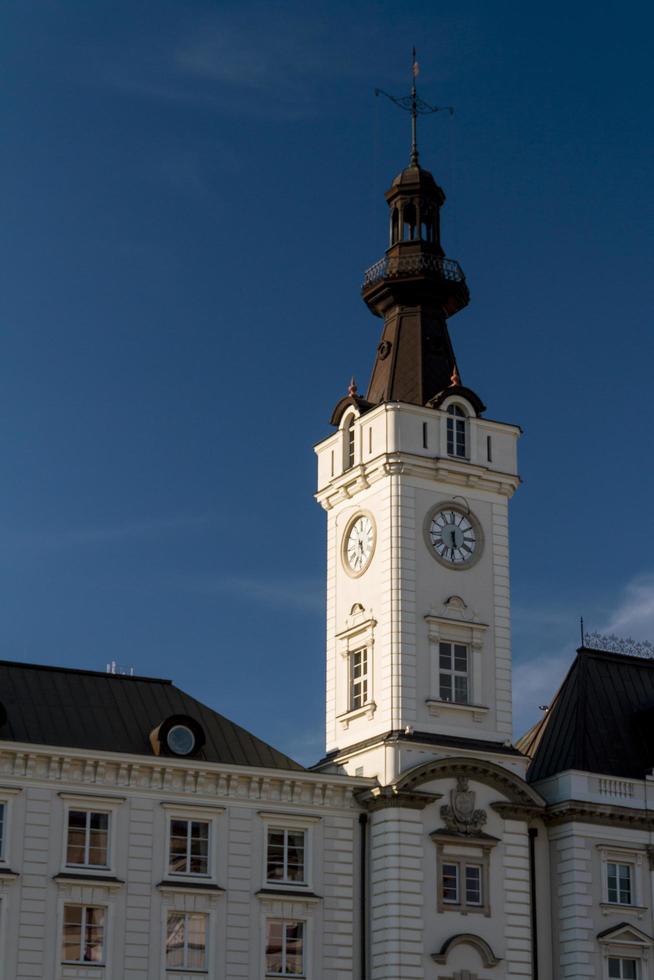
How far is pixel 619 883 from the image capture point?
65.1 metres

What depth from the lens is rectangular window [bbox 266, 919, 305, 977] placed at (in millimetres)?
59500

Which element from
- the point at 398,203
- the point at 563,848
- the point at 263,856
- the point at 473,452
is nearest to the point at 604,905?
the point at 563,848

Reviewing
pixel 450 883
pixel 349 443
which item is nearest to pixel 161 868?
pixel 450 883

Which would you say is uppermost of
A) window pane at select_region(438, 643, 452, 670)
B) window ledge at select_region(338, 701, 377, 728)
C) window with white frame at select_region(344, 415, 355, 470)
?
window with white frame at select_region(344, 415, 355, 470)

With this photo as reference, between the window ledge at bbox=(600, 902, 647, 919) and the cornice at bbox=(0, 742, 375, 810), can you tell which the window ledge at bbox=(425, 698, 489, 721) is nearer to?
the cornice at bbox=(0, 742, 375, 810)

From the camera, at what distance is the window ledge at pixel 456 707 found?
64.0m

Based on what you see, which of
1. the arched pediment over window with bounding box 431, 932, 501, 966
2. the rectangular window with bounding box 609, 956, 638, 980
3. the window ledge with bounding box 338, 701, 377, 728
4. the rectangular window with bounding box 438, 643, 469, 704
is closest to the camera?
the arched pediment over window with bounding box 431, 932, 501, 966

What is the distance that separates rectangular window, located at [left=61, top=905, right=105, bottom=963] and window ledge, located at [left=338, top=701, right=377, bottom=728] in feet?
41.7

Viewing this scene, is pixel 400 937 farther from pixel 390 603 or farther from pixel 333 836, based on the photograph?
pixel 390 603

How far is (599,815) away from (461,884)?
6.15 metres

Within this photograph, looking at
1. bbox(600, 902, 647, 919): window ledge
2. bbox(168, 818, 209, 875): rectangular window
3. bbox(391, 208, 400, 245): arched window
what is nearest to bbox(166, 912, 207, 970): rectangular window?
bbox(168, 818, 209, 875): rectangular window

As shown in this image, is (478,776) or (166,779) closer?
(166,779)

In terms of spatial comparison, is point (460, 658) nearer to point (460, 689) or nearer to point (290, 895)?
point (460, 689)

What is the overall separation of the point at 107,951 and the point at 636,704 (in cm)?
2466
